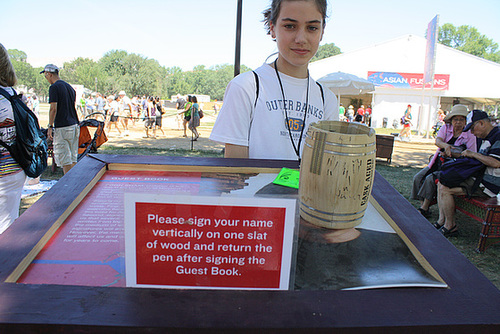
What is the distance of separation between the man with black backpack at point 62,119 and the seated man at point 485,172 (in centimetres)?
559

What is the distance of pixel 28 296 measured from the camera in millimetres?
536

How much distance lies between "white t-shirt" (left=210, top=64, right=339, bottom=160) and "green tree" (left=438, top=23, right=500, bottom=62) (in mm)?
79998

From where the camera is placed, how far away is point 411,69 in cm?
2241

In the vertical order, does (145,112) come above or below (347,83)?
below

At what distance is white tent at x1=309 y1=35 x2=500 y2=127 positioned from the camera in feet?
72.1

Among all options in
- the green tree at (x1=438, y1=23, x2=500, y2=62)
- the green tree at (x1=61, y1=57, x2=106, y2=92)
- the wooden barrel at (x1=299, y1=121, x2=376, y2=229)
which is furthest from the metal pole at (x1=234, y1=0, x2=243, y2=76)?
the green tree at (x1=438, y1=23, x2=500, y2=62)

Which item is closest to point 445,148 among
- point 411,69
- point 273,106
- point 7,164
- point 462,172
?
point 462,172

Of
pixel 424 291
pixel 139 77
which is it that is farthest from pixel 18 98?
pixel 139 77

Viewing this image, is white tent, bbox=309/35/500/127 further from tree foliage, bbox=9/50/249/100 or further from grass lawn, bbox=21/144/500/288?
tree foliage, bbox=9/50/249/100

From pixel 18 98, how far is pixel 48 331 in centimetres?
274

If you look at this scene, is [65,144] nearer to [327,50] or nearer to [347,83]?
[347,83]

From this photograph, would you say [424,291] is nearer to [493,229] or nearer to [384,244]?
[384,244]

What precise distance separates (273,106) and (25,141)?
2.18 meters

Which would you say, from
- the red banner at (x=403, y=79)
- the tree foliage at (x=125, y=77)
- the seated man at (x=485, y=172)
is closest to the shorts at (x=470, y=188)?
the seated man at (x=485, y=172)
